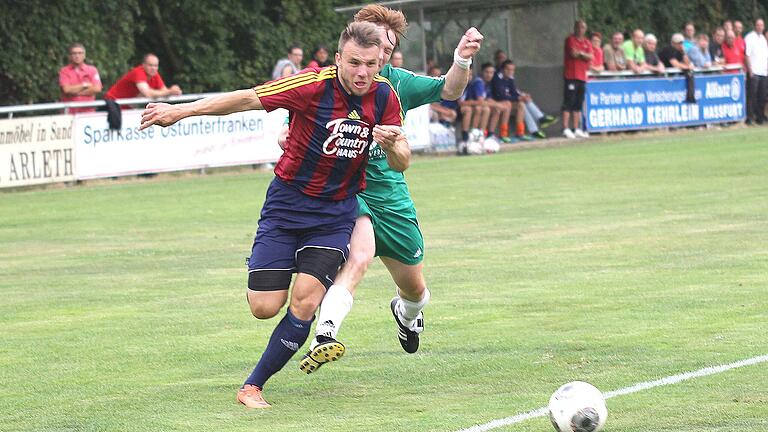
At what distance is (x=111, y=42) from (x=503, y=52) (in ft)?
26.4

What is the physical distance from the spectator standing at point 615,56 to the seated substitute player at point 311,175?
77.4 ft

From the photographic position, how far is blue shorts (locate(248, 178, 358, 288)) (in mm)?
7285

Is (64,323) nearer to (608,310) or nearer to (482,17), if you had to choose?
(608,310)

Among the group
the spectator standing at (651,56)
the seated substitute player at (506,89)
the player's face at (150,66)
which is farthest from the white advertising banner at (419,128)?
the spectator standing at (651,56)

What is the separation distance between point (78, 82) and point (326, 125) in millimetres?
15231

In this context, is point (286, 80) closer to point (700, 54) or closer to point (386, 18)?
point (386, 18)

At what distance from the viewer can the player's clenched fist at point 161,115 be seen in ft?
22.8

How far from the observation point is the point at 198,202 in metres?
18.8

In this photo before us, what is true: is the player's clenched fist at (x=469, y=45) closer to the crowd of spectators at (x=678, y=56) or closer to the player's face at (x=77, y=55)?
the player's face at (x=77, y=55)

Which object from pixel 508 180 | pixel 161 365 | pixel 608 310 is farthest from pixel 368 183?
pixel 508 180

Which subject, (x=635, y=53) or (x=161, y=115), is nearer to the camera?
(x=161, y=115)

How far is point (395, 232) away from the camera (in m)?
8.07

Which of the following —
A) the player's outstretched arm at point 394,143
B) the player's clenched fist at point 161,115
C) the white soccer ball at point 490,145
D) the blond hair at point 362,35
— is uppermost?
the blond hair at point 362,35

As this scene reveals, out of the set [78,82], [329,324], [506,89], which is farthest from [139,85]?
[329,324]
